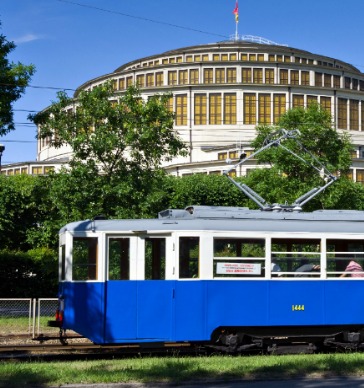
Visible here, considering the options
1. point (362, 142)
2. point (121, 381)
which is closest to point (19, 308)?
point (121, 381)

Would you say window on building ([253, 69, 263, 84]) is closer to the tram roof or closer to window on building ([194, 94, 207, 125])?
window on building ([194, 94, 207, 125])

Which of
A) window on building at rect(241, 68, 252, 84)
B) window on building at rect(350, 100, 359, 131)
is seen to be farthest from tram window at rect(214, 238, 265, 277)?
window on building at rect(241, 68, 252, 84)

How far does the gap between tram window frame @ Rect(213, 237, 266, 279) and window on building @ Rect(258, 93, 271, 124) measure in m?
66.3

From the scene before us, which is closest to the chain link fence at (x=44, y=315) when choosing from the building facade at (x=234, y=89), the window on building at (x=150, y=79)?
the building facade at (x=234, y=89)

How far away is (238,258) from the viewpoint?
1748 centimetres

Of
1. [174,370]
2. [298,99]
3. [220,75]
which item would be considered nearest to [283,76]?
[298,99]

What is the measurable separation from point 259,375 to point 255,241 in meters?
4.60

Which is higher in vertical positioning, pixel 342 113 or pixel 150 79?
pixel 150 79

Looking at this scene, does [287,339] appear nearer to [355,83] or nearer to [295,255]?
[295,255]

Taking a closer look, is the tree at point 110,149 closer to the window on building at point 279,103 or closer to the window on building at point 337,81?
the window on building at point 279,103

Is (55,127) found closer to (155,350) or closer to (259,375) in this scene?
(155,350)

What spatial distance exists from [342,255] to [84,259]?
6.04m

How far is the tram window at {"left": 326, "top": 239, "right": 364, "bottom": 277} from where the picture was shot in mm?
18016

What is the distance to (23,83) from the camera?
2802 cm
